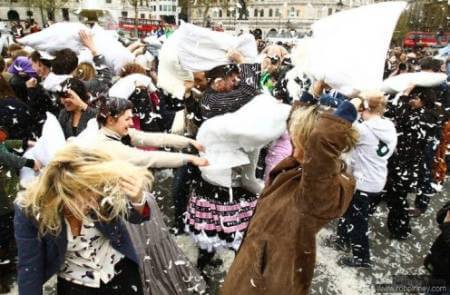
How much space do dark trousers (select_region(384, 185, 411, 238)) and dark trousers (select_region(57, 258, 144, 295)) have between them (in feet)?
11.5

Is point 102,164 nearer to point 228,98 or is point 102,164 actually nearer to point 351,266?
point 228,98

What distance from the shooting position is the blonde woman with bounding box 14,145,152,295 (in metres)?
1.86

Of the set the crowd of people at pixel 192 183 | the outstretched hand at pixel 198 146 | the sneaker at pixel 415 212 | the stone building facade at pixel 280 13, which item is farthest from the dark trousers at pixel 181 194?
the stone building facade at pixel 280 13

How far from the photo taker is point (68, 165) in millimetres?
1883

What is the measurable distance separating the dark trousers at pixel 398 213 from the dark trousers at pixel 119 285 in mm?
3497

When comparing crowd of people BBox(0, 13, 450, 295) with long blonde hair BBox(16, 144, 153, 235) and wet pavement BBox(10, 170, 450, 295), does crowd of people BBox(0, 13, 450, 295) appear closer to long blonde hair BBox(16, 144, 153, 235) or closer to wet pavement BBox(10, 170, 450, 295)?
long blonde hair BBox(16, 144, 153, 235)

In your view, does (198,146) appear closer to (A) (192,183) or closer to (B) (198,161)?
(B) (198,161)

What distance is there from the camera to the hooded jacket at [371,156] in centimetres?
376

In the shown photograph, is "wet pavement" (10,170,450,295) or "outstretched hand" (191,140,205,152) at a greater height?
"outstretched hand" (191,140,205,152)

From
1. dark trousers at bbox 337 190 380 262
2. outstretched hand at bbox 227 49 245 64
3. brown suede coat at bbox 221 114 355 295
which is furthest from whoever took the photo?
dark trousers at bbox 337 190 380 262

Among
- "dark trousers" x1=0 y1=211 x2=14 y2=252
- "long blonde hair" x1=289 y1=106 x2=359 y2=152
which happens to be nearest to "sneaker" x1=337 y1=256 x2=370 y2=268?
"long blonde hair" x1=289 y1=106 x2=359 y2=152

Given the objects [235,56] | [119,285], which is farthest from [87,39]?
[119,285]

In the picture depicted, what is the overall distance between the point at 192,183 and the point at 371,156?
5.92 feet

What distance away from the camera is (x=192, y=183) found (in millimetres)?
3385
